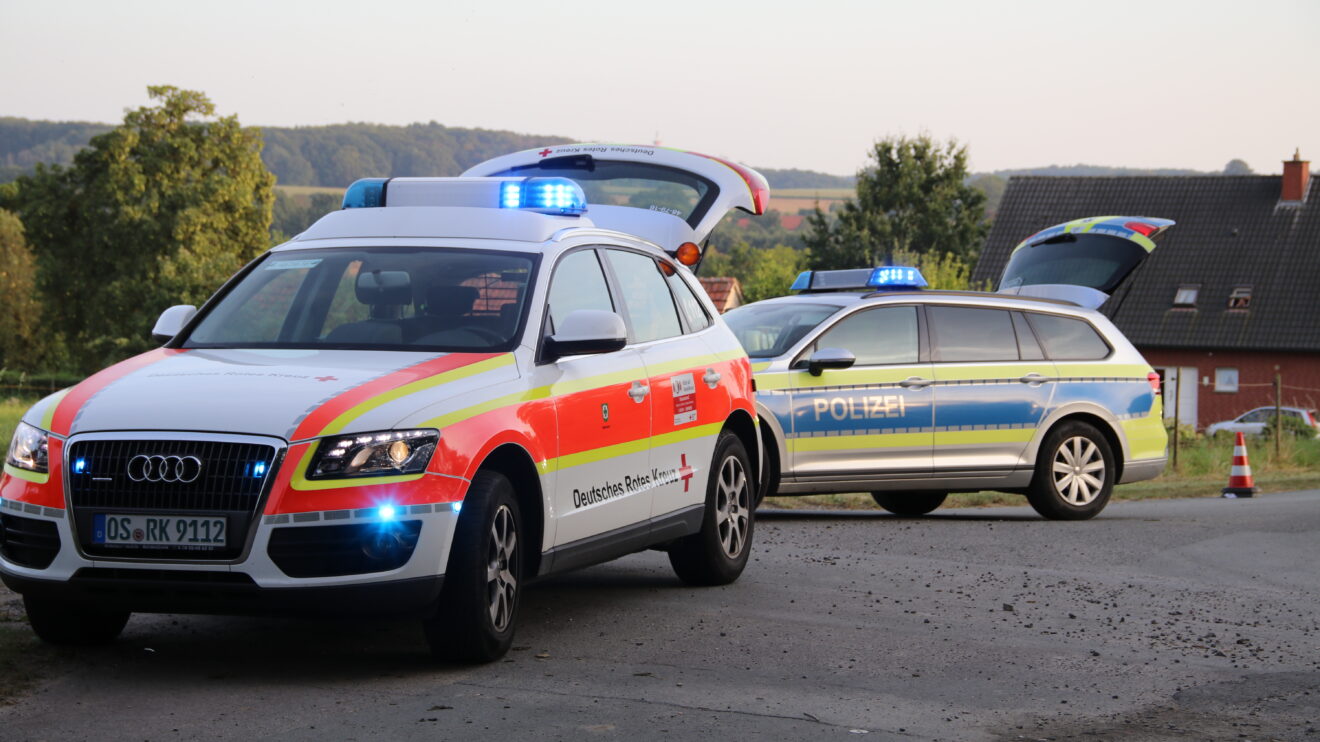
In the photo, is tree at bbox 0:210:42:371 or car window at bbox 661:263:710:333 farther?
tree at bbox 0:210:42:371

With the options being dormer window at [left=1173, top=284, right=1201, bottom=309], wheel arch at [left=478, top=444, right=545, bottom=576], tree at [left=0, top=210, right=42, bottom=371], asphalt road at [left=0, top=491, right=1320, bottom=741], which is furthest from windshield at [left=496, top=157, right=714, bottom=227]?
tree at [left=0, top=210, right=42, bottom=371]

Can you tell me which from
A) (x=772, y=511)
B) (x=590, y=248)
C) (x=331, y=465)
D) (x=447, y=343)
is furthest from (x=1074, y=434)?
(x=331, y=465)

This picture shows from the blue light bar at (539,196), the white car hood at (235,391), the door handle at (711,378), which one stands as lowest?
the door handle at (711,378)

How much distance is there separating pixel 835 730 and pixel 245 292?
11.6 feet

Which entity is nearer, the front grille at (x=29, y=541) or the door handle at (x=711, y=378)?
the front grille at (x=29, y=541)

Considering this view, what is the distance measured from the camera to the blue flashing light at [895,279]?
13805 mm

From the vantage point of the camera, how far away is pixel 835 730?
5477 millimetres

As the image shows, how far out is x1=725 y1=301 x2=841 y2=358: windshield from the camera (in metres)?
12.7

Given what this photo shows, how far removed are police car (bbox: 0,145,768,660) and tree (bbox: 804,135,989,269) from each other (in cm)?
6979

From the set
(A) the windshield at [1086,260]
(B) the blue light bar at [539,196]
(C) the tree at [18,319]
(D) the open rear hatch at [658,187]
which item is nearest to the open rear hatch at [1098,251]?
(A) the windshield at [1086,260]

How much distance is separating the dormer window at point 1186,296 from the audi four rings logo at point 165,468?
53439mm

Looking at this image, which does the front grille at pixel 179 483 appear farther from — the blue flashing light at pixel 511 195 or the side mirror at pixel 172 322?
the blue flashing light at pixel 511 195

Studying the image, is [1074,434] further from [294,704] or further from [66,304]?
[66,304]

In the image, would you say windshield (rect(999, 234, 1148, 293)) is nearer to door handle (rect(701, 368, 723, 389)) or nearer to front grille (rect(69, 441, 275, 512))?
door handle (rect(701, 368, 723, 389))
